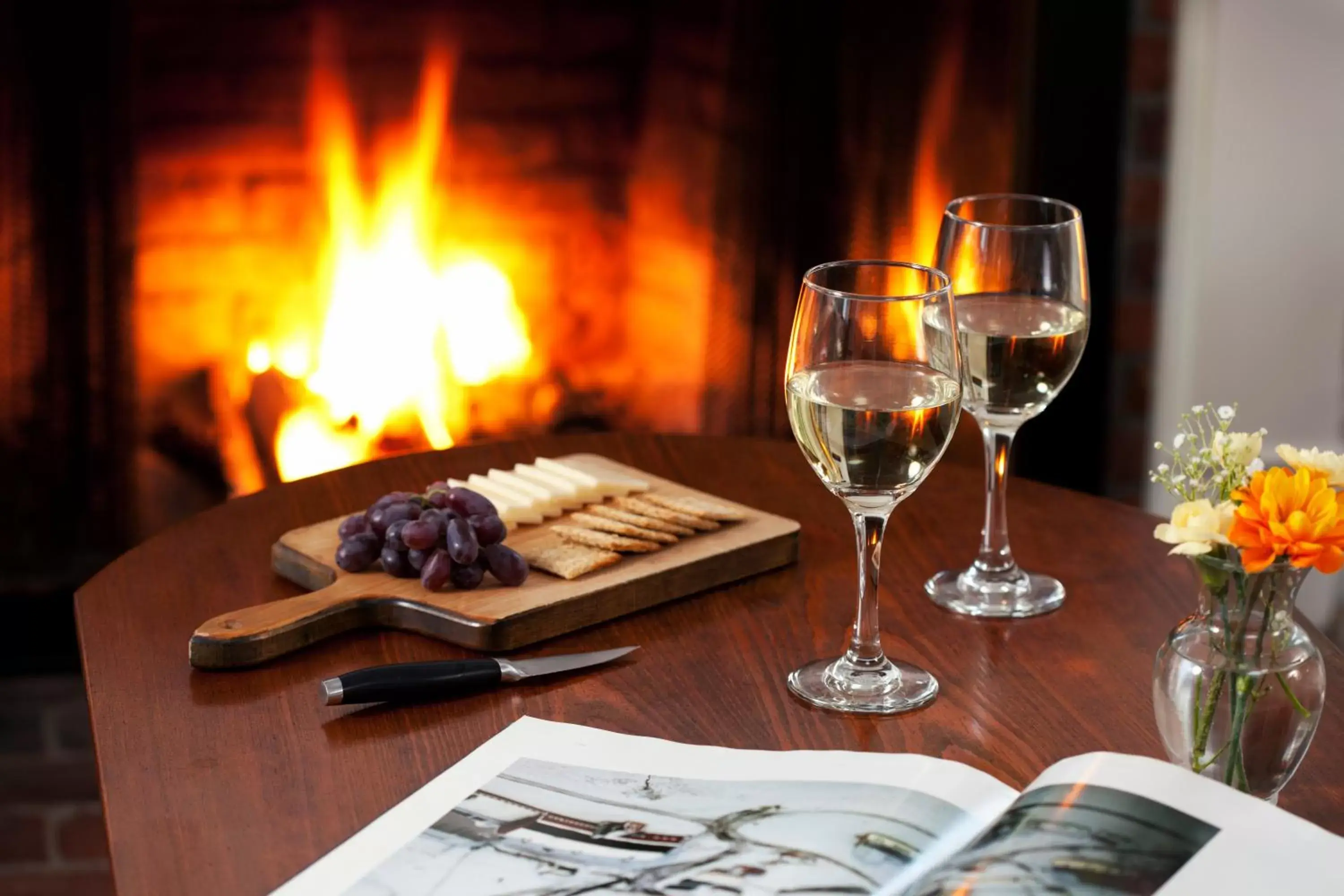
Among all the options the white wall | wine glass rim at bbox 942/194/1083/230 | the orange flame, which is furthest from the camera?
the orange flame

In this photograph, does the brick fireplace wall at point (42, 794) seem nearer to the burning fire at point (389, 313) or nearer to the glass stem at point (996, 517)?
the burning fire at point (389, 313)

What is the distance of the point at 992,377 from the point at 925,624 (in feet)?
0.53

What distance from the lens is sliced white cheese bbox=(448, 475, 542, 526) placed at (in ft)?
3.64

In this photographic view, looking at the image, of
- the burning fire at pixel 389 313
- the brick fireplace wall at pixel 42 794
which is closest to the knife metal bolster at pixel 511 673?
the burning fire at pixel 389 313

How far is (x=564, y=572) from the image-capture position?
40.3 inches

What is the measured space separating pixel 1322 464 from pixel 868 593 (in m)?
0.26

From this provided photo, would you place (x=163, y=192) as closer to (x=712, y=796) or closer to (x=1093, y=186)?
(x=1093, y=186)

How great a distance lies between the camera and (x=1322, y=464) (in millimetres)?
748

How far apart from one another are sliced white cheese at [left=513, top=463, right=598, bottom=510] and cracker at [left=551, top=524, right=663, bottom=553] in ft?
0.18

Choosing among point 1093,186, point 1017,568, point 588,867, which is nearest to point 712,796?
point 588,867

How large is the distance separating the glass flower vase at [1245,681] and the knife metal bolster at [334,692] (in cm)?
42

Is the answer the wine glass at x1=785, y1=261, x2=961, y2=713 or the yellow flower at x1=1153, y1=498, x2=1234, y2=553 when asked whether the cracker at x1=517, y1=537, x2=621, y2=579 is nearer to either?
the wine glass at x1=785, y1=261, x2=961, y2=713

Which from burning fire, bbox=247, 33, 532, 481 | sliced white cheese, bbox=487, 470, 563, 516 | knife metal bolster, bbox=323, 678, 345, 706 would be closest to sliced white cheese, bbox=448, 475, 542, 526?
sliced white cheese, bbox=487, 470, 563, 516

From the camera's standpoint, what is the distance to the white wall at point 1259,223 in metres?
1.90
